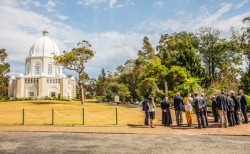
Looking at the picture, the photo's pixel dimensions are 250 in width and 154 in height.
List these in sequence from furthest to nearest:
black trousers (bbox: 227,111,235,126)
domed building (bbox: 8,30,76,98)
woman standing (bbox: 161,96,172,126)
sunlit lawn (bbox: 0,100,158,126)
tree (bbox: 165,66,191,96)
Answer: domed building (bbox: 8,30,76,98), tree (bbox: 165,66,191,96), sunlit lawn (bbox: 0,100,158,126), woman standing (bbox: 161,96,172,126), black trousers (bbox: 227,111,235,126)

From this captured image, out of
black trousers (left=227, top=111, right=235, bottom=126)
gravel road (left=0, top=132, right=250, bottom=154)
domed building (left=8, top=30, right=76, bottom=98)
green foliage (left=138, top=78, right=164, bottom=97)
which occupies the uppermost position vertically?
domed building (left=8, top=30, right=76, bottom=98)

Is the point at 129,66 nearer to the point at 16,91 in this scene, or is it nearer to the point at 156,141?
the point at 16,91

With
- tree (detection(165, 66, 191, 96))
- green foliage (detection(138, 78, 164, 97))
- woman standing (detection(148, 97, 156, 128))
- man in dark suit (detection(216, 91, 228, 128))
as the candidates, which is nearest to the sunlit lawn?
woman standing (detection(148, 97, 156, 128))

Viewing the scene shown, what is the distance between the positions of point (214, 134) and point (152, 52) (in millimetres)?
43058

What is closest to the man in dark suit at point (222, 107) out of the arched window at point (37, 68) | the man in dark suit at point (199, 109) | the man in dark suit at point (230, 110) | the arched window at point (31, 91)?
the man in dark suit at point (230, 110)

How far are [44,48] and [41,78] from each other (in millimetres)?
8886

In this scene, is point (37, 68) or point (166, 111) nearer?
point (166, 111)

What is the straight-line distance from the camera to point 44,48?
6838 centimetres

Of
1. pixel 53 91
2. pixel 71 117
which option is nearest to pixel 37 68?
pixel 53 91

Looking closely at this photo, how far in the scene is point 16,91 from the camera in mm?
64875

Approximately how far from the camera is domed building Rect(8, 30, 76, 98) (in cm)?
6472

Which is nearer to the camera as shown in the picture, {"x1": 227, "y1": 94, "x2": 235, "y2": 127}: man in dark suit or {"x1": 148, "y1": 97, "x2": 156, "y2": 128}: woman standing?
{"x1": 227, "y1": 94, "x2": 235, "y2": 127}: man in dark suit

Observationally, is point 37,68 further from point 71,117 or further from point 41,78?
point 71,117

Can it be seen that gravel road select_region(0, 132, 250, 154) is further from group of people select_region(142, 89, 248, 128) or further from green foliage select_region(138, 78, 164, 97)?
green foliage select_region(138, 78, 164, 97)
